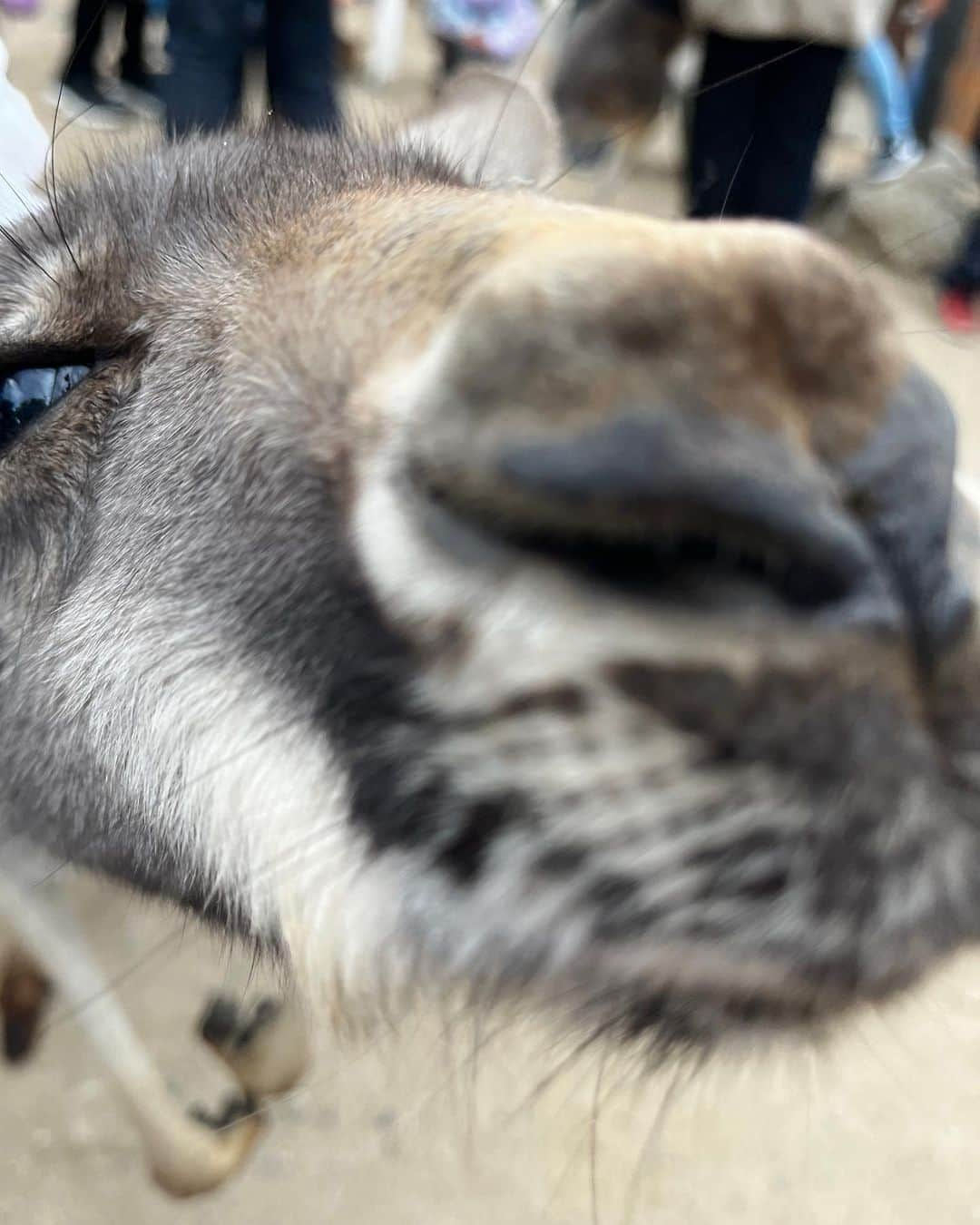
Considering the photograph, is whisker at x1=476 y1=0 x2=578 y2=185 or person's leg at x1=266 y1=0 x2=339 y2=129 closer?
whisker at x1=476 y1=0 x2=578 y2=185

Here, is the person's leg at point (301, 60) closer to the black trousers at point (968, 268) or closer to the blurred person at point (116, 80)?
the blurred person at point (116, 80)

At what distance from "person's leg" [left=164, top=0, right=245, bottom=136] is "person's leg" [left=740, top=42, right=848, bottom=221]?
131 cm

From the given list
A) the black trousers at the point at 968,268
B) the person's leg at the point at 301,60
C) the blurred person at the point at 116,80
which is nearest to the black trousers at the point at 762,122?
the person's leg at the point at 301,60

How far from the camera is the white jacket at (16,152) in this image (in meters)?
1.52

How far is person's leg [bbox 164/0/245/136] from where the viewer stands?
245 cm

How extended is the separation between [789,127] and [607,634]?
2.75 meters

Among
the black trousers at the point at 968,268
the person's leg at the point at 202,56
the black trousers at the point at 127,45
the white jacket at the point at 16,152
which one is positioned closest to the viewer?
the white jacket at the point at 16,152

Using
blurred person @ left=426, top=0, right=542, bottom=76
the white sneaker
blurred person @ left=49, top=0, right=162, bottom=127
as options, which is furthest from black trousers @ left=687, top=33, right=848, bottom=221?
the white sneaker

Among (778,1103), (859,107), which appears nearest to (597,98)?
(778,1103)

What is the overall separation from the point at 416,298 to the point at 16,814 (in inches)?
35.2

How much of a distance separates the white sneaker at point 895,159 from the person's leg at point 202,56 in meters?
4.03

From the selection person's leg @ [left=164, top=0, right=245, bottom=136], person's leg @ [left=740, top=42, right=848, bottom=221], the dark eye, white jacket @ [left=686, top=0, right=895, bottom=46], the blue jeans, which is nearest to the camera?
the dark eye

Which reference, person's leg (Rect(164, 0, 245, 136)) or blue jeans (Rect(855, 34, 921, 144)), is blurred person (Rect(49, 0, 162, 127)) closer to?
person's leg (Rect(164, 0, 245, 136))

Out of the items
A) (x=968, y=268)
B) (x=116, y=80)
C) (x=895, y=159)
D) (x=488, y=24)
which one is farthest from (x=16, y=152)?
(x=895, y=159)
